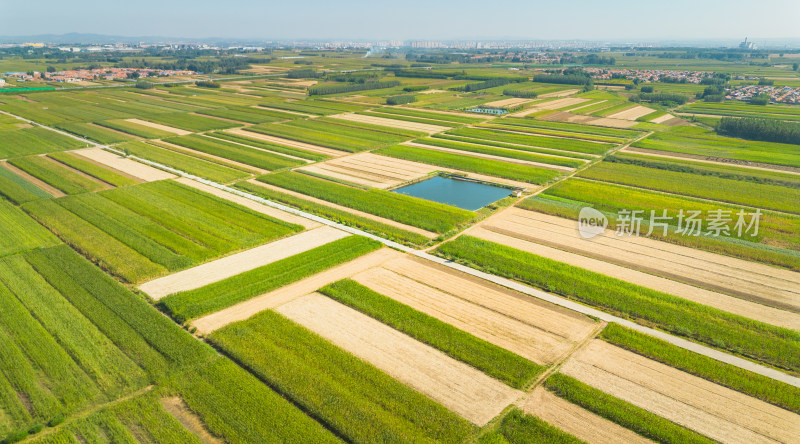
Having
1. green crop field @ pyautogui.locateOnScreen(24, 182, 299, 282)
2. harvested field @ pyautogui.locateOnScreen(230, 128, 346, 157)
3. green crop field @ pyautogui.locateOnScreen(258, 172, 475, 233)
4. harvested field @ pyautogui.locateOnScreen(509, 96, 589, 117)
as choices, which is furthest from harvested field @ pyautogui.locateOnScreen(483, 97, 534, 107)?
green crop field @ pyautogui.locateOnScreen(24, 182, 299, 282)

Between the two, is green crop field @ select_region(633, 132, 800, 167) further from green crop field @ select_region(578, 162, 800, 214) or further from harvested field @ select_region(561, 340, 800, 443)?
harvested field @ select_region(561, 340, 800, 443)

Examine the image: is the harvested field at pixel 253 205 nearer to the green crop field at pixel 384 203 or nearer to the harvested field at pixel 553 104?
the green crop field at pixel 384 203

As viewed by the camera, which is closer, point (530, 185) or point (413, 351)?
point (413, 351)

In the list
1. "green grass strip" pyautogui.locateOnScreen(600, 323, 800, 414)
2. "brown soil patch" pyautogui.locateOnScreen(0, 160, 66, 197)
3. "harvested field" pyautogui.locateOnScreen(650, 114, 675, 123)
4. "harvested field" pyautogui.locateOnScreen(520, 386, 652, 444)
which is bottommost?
"harvested field" pyautogui.locateOnScreen(520, 386, 652, 444)

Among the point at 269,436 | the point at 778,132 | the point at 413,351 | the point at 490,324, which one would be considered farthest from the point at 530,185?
the point at 778,132

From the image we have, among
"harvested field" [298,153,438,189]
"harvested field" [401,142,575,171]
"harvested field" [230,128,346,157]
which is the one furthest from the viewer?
"harvested field" [230,128,346,157]

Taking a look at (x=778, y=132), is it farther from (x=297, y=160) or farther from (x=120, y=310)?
(x=120, y=310)
